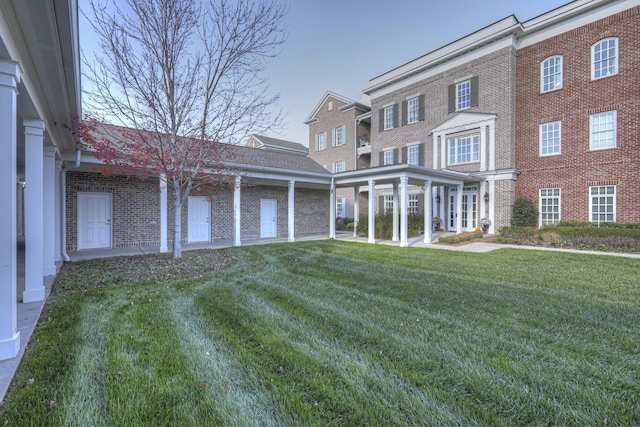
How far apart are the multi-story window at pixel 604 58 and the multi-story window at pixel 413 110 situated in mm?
7960

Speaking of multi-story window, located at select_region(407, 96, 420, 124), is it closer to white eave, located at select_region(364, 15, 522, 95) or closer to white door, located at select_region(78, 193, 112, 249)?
white eave, located at select_region(364, 15, 522, 95)

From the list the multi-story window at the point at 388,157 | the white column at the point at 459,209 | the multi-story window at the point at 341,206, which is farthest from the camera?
the multi-story window at the point at 341,206

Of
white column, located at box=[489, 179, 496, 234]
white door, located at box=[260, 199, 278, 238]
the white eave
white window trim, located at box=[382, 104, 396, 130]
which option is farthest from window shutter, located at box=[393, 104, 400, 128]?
white door, located at box=[260, 199, 278, 238]

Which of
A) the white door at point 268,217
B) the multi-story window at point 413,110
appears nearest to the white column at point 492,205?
the multi-story window at point 413,110

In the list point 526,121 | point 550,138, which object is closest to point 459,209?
point 550,138

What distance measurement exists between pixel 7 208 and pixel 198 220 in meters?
9.51

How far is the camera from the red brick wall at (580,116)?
11820 mm

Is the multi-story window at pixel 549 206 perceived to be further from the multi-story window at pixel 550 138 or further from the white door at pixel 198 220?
the white door at pixel 198 220

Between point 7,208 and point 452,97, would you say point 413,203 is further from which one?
point 7,208

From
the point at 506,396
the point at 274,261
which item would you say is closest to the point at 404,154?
the point at 274,261

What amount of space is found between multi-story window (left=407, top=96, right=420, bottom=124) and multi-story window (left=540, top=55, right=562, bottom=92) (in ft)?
20.2

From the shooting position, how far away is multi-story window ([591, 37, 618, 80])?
482 inches

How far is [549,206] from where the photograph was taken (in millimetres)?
13906

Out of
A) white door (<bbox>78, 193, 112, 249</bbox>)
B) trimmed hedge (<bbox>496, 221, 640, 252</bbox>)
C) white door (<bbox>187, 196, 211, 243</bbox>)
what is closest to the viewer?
white door (<bbox>78, 193, 112, 249</bbox>)
